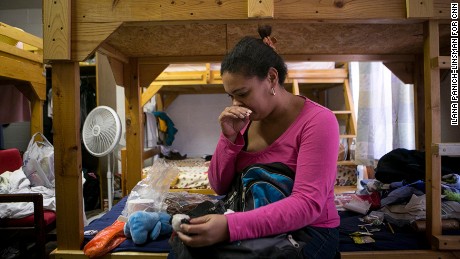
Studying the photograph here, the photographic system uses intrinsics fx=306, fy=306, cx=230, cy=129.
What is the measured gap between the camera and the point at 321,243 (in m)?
1.01

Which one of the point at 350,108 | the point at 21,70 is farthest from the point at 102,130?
the point at 350,108

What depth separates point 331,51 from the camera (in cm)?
215

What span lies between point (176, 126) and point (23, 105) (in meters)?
2.04

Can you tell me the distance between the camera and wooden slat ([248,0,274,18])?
1276 mm

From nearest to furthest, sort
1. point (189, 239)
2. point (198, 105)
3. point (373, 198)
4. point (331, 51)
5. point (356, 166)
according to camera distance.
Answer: point (189, 239), point (373, 198), point (331, 51), point (356, 166), point (198, 105)

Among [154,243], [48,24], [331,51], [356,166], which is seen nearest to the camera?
[48,24]

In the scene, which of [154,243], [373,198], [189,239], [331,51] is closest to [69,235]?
[154,243]

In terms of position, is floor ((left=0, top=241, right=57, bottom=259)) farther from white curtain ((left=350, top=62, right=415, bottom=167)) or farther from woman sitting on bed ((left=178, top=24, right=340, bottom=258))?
white curtain ((left=350, top=62, right=415, bottom=167))

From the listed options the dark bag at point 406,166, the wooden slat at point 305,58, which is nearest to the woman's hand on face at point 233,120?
the wooden slat at point 305,58

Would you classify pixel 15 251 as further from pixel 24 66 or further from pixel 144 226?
pixel 24 66

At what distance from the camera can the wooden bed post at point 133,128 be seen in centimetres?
236

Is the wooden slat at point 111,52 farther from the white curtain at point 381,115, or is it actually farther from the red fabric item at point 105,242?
the white curtain at point 381,115

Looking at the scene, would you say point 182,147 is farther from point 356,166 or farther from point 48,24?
point 48,24

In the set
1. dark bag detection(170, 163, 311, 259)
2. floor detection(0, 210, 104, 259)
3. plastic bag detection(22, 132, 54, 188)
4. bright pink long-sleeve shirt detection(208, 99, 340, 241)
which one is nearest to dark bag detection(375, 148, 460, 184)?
bright pink long-sleeve shirt detection(208, 99, 340, 241)
